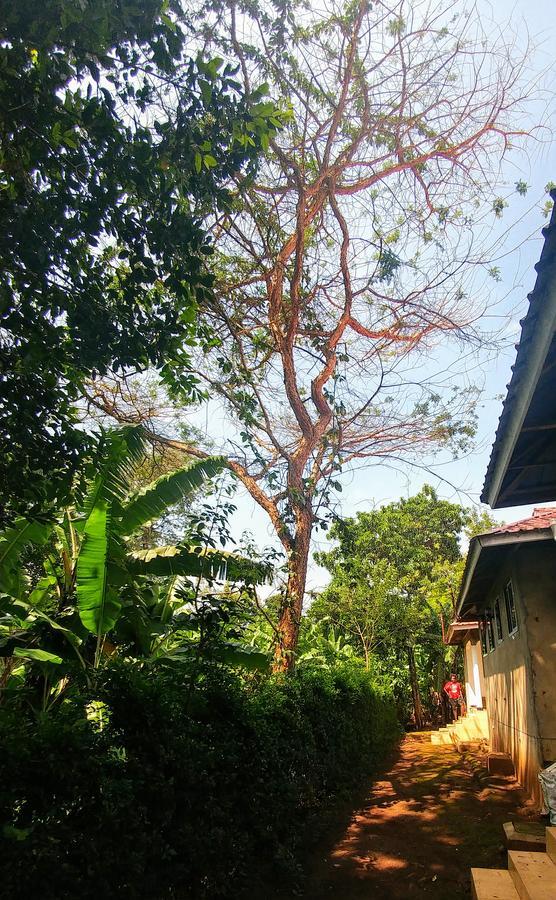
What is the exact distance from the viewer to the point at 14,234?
3.13 meters

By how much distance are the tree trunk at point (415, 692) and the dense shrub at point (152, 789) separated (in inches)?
899

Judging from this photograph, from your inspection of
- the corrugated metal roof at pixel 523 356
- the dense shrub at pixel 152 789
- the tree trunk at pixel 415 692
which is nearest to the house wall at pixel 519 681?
the dense shrub at pixel 152 789

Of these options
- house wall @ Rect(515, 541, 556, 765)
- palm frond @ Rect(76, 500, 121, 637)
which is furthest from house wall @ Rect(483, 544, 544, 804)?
palm frond @ Rect(76, 500, 121, 637)

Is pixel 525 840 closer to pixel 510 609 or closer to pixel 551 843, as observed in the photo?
pixel 551 843

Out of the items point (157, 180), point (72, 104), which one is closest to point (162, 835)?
point (157, 180)

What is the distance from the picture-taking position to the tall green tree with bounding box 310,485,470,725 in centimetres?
2422

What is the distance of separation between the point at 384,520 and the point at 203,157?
29.4 meters

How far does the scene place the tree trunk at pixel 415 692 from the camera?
2820cm

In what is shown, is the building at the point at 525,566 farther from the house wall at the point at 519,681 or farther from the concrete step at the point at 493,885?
the concrete step at the point at 493,885

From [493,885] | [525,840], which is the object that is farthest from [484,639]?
[493,885]

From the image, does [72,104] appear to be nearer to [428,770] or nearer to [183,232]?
[183,232]

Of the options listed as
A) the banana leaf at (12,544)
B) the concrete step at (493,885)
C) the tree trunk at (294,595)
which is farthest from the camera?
the tree trunk at (294,595)

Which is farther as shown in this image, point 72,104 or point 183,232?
point 183,232

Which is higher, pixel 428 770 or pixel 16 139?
pixel 16 139
